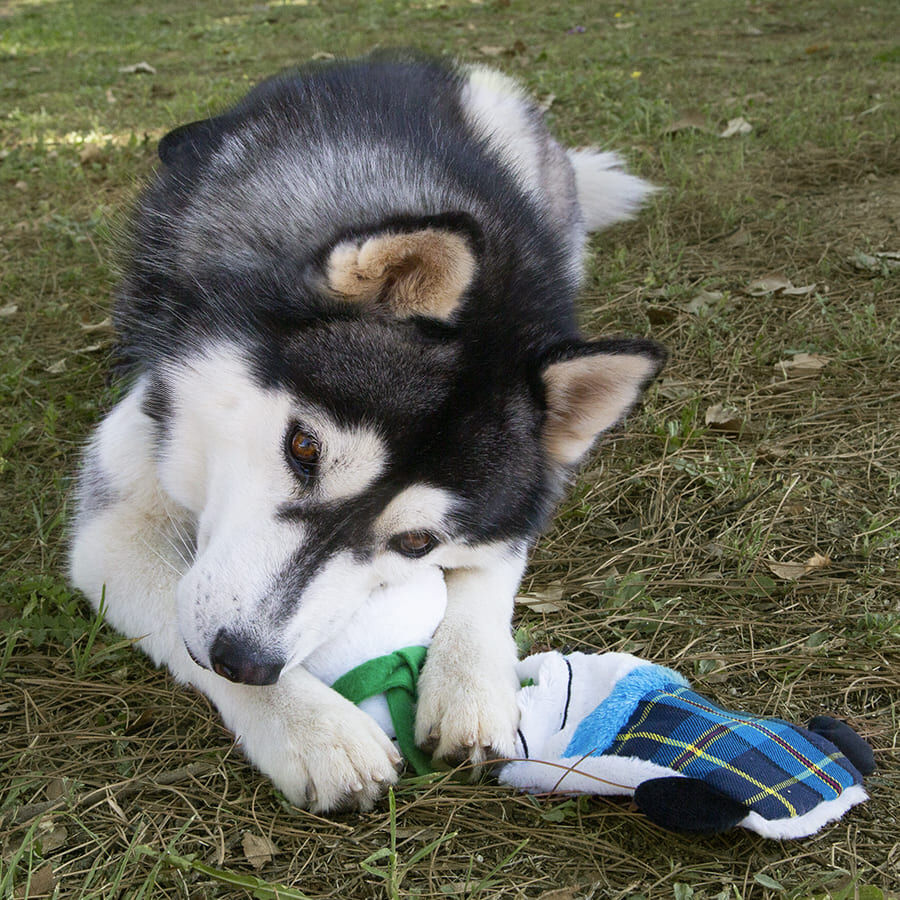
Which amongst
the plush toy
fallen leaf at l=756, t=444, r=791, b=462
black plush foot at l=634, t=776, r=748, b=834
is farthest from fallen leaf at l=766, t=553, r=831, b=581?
black plush foot at l=634, t=776, r=748, b=834

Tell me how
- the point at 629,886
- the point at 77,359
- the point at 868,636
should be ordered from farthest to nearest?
the point at 77,359, the point at 868,636, the point at 629,886

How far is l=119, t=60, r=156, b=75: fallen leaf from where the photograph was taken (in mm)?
7998

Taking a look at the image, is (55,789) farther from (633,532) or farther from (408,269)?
(633,532)

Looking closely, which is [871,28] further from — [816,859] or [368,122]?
[816,859]

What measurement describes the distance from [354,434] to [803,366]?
2247 millimetres

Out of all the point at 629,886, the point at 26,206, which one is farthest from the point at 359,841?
the point at 26,206

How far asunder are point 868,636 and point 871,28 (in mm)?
7624

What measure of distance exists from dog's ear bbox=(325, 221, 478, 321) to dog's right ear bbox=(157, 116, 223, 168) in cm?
94

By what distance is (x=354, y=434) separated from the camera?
1972mm

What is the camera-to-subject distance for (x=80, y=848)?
5.80 feet

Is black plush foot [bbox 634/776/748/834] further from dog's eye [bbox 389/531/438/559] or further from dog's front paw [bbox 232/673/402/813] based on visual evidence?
dog's eye [bbox 389/531/438/559]

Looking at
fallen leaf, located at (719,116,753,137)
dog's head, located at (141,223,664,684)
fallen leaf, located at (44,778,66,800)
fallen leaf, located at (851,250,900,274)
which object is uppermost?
dog's head, located at (141,223,664,684)

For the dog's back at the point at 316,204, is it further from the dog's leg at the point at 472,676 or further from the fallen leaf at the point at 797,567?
the fallen leaf at the point at 797,567

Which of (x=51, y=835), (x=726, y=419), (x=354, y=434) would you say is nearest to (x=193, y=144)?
(x=354, y=434)
